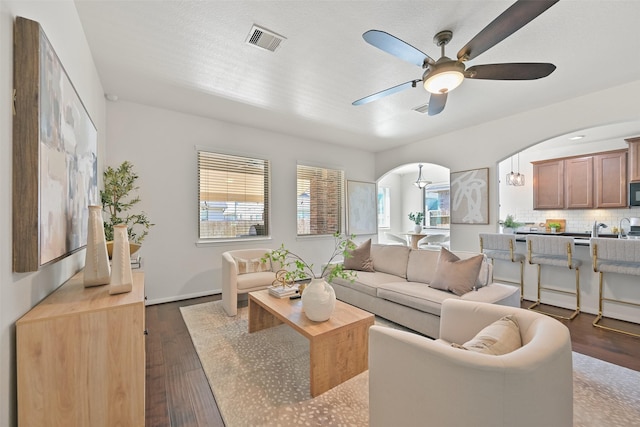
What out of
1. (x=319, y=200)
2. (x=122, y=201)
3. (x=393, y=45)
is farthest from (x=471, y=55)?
(x=122, y=201)

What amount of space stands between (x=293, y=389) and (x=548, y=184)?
22.7 ft

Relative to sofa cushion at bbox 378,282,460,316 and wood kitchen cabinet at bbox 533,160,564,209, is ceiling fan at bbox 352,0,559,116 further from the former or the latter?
wood kitchen cabinet at bbox 533,160,564,209

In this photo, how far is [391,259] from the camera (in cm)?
365

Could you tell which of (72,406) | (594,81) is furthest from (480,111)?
(72,406)

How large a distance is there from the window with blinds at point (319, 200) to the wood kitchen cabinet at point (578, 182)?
188 inches

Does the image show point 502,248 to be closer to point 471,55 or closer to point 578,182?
point 471,55

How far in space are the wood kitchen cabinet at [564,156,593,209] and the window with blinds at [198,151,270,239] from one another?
627 cm

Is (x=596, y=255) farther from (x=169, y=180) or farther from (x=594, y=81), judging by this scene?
(x=169, y=180)

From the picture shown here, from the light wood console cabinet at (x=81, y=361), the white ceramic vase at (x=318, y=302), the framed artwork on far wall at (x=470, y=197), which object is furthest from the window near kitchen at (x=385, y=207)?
the light wood console cabinet at (x=81, y=361)

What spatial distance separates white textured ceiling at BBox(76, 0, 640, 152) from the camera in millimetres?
2010

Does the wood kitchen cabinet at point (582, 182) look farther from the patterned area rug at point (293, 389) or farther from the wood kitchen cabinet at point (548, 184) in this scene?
the patterned area rug at point (293, 389)

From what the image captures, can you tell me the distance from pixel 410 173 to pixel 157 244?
7540 mm

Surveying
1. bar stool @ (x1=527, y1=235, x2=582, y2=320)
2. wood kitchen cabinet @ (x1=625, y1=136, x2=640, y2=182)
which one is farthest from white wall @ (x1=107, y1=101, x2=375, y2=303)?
wood kitchen cabinet @ (x1=625, y1=136, x2=640, y2=182)

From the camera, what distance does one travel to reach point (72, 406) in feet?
3.90
